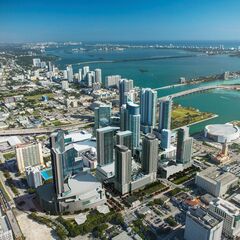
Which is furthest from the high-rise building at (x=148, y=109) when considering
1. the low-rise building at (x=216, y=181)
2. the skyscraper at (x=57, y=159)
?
the skyscraper at (x=57, y=159)

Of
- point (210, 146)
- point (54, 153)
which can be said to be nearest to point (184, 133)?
point (210, 146)

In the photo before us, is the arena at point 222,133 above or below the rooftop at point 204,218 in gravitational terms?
below

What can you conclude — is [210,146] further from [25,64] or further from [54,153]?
[25,64]

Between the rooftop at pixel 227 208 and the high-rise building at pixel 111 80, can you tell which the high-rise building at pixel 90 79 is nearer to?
the high-rise building at pixel 111 80

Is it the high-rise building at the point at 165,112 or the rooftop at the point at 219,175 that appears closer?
the rooftop at the point at 219,175

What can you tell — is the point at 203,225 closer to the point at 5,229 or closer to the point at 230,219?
the point at 230,219

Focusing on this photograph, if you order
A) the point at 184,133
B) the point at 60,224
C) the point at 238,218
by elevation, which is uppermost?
the point at 184,133
